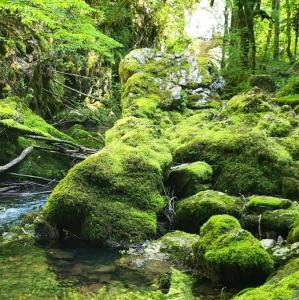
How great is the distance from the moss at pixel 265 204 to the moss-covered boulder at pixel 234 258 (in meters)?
1.33

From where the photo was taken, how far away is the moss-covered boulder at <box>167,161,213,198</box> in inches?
296

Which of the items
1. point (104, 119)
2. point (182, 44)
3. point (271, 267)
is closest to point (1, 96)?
point (104, 119)

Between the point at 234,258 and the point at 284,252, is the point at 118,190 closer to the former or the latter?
the point at 234,258

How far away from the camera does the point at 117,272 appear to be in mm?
5312

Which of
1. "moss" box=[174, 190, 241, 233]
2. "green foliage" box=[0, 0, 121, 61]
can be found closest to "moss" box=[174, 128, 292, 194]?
"moss" box=[174, 190, 241, 233]

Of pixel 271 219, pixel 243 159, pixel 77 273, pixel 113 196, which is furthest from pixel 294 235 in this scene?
pixel 243 159

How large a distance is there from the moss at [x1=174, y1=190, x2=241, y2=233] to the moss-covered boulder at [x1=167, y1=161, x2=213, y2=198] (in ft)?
2.53

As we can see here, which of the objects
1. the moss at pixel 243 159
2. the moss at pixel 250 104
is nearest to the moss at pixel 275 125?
the moss at pixel 250 104

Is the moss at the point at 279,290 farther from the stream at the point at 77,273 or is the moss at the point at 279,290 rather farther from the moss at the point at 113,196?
the moss at the point at 113,196

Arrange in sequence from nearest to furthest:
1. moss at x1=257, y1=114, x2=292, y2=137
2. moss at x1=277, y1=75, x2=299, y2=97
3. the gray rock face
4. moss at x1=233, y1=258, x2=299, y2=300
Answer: moss at x1=233, y1=258, x2=299, y2=300
moss at x1=257, y1=114, x2=292, y2=137
moss at x1=277, y1=75, x2=299, y2=97
the gray rock face

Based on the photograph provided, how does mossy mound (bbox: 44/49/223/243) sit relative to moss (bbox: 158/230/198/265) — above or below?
above

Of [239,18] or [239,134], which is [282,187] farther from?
[239,18]

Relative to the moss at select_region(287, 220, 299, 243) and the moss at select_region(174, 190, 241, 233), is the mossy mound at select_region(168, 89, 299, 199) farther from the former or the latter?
the moss at select_region(287, 220, 299, 243)

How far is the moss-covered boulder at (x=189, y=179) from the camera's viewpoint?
752 centimetres
